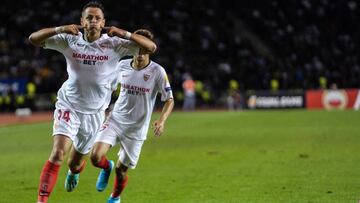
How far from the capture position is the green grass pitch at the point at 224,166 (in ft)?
34.8

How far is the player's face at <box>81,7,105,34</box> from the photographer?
839cm

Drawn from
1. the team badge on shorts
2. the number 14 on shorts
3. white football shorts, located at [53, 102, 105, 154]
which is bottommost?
white football shorts, located at [53, 102, 105, 154]

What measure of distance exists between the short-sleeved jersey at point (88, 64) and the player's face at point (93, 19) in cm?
26

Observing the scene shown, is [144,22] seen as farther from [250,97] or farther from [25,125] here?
[25,125]

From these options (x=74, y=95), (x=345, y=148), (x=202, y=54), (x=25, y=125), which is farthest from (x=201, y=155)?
(x=202, y=54)

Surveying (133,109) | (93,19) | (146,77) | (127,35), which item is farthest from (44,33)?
(133,109)

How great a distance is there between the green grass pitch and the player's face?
2.91m

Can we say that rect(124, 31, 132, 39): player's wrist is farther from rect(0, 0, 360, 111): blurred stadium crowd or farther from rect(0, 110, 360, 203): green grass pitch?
rect(0, 0, 360, 111): blurred stadium crowd

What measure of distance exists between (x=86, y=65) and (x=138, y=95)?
57.5 inches

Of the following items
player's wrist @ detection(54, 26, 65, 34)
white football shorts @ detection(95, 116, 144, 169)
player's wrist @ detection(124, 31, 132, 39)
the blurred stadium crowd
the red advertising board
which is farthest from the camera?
the blurred stadium crowd

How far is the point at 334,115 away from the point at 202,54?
12.7 meters

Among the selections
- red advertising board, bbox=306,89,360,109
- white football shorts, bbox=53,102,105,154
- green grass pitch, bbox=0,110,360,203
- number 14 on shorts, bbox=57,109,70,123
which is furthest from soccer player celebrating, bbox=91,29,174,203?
red advertising board, bbox=306,89,360,109

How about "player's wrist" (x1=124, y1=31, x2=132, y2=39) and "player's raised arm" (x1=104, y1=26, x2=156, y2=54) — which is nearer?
"player's raised arm" (x1=104, y1=26, x2=156, y2=54)

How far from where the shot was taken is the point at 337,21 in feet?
140
